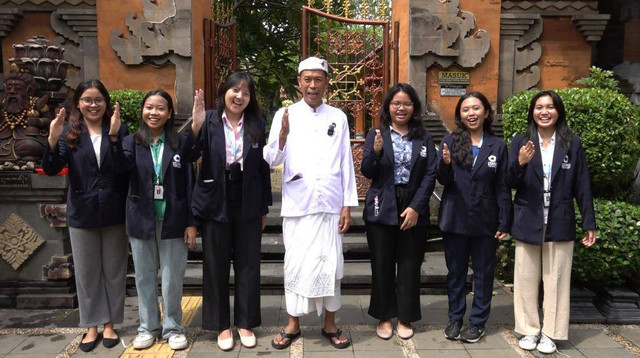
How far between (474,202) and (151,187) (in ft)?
7.89

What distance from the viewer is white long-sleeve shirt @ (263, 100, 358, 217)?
3570 mm

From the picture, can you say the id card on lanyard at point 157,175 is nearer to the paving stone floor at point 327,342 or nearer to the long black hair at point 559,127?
the paving stone floor at point 327,342

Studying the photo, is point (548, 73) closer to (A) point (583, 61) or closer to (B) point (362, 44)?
(A) point (583, 61)

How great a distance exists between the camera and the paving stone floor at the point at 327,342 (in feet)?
11.9

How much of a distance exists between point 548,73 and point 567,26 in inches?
26.8

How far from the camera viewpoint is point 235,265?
3.75 metres

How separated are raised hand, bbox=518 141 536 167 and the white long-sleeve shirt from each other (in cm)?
124

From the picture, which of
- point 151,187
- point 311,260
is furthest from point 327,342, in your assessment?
point 151,187

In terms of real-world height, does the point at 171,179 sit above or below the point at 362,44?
below

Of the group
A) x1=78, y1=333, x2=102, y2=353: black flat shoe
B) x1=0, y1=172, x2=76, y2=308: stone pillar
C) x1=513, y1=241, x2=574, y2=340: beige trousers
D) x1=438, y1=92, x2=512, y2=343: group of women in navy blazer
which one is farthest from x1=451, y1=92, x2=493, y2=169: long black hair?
x1=0, y1=172, x2=76, y2=308: stone pillar

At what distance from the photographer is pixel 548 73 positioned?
259 inches

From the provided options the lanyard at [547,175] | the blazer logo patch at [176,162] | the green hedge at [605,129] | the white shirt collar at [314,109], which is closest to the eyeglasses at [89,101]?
the blazer logo patch at [176,162]

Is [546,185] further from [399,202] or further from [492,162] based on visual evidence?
[399,202]

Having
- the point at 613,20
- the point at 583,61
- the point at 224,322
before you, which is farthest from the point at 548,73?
the point at 224,322
